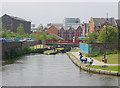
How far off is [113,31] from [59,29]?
113652 millimetres

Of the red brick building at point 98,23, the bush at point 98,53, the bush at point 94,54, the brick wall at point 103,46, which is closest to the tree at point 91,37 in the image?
the brick wall at point 103,46

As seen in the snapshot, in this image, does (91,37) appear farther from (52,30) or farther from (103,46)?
(52,30)

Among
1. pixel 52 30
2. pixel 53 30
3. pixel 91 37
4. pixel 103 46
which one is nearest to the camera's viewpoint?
pixel 103 46

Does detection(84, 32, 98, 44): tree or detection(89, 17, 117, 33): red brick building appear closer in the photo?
detection(84, 32, 98, 44): tree

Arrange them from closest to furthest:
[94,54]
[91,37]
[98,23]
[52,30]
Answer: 1. [94,54]
2. [91,37]
3. [98,23]
4. [52,30]

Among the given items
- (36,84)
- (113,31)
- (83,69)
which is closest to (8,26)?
(113,31)

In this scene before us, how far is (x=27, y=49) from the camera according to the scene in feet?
305

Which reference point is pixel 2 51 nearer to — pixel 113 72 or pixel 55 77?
pixel 55 77

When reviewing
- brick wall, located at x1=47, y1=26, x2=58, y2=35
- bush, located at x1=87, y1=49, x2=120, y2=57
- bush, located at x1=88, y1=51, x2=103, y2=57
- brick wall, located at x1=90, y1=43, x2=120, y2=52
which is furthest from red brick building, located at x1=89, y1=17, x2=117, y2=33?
brick wall, located at x1=47, y1=26, x2=58, y2=35

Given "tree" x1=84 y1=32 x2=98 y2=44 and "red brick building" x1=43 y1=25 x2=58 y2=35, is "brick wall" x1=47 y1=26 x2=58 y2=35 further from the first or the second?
"tree" x1=84 y1=32 x2=98 y2=44

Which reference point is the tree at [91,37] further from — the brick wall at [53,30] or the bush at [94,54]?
the brick wall at [53,30]

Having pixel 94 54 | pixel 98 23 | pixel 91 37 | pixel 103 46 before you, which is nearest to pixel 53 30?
pixel 98 23

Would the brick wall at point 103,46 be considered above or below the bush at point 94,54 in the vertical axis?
above

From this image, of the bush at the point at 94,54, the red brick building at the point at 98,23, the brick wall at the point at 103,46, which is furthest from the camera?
the red brick building at the point at 98,23
